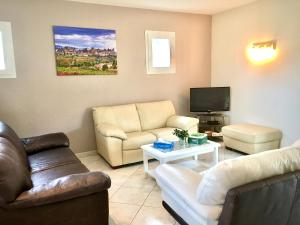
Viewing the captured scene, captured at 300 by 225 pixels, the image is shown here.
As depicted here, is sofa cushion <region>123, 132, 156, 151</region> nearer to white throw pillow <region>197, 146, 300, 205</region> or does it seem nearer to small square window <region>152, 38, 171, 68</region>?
small square window <region>152, 38, 171, 68</region>

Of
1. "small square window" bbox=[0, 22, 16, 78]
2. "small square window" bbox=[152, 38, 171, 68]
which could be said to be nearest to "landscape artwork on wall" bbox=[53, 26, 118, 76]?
"small square window" bbox=[0, 22, 16, 78]

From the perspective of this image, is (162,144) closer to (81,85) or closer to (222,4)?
(81,85)

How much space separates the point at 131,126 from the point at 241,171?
2962mm

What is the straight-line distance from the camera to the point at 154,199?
2680 mm

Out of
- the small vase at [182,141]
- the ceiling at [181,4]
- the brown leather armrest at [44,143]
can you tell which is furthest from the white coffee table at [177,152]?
the ceiling at [181,4]

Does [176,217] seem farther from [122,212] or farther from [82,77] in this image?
[82,77]

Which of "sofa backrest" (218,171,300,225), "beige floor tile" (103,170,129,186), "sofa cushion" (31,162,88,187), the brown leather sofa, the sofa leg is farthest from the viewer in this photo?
"beige floor tile" (103,170,129,186)

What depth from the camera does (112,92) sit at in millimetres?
4340

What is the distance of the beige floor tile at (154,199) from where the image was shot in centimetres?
258

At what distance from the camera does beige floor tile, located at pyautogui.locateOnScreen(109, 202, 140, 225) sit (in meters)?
2.31

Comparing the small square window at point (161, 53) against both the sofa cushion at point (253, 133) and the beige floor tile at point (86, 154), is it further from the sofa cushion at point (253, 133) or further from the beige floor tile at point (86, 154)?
the beige floor tile at point (86, 154)

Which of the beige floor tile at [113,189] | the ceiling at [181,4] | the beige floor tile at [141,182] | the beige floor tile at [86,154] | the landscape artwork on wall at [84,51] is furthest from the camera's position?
the beige floor tile at [86,154]

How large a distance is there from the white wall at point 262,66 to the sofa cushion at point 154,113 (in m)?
1.38

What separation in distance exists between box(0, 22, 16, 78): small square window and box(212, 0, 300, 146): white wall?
149 inches
